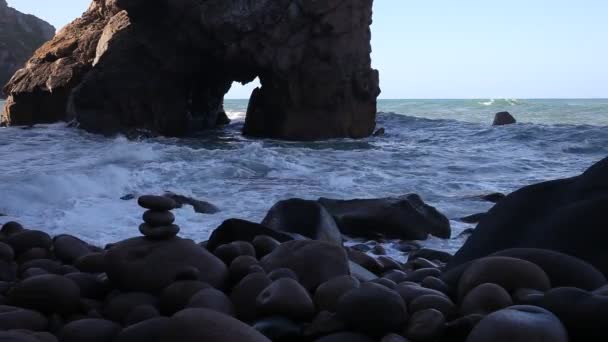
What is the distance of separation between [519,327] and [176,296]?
4.78 feet

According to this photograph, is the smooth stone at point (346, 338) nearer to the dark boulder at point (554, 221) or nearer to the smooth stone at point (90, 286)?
the smooth stone at point (90, 286)

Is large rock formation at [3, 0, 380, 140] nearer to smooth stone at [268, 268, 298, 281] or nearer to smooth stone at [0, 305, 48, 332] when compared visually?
smooth stone at [268, 268, 298, 281]

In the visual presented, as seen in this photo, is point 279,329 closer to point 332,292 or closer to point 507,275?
point 332,292

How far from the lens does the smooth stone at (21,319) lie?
2.41 m

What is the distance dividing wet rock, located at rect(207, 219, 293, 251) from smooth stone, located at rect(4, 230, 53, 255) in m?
1.03

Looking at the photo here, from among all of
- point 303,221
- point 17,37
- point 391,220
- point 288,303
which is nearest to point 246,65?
point 391,220

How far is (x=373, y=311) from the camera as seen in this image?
7.52ft

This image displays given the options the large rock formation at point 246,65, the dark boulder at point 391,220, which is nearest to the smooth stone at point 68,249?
the dark boulder at point 391,220

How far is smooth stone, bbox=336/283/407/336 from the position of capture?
2.27 m

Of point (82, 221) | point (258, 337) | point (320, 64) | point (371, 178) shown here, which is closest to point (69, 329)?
point (258, 337)

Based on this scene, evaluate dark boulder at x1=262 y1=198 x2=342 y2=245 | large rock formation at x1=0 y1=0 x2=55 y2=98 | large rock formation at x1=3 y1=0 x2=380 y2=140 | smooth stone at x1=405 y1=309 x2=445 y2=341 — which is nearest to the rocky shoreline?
smooth stone at x1=405 y1=309 x2=445 y2=341

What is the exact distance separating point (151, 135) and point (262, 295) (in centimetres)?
1715

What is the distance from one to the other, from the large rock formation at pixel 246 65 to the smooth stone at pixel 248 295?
15945mm

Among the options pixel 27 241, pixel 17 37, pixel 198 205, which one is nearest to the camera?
pixel 27 241
